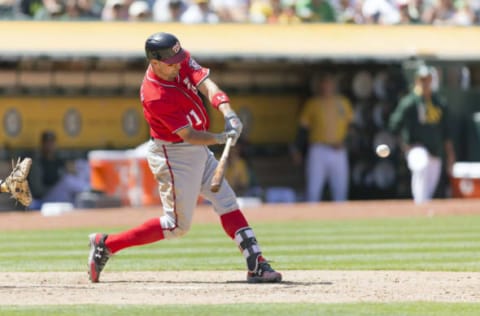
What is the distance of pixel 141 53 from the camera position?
16562 millimetres

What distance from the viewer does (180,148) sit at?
8398mm

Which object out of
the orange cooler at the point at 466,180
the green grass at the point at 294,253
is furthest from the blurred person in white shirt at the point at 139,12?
the orange cooler at the point at 466,180

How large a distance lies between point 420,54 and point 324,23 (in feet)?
4.70

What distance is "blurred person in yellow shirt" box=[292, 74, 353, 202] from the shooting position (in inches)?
697

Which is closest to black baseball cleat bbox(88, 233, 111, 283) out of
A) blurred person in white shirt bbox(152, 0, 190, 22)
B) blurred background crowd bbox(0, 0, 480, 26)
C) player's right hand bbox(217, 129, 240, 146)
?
player's right hand bbox(217, 129, 240, 146)

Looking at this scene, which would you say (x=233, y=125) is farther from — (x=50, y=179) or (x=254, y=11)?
(x=254, y=11)

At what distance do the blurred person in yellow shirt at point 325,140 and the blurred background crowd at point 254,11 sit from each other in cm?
131

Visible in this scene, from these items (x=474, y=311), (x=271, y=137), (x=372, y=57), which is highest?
(x=474, y=311)

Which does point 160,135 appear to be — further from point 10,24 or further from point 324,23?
point 324,23

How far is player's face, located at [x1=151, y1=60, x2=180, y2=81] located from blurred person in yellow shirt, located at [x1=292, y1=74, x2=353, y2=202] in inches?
373

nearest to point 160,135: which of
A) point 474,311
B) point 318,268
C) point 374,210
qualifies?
point 318,268

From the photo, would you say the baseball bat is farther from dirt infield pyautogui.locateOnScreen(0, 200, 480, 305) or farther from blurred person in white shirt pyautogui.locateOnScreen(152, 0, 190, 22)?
blurred person in white shirt pyautogui.locateOnScreen(152, 0, 190, 22)

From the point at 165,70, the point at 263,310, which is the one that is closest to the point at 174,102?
the point at 165,70

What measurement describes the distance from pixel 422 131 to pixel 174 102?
27.8 ft
